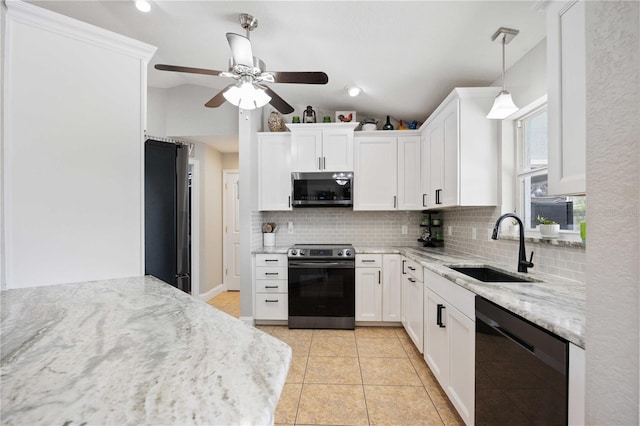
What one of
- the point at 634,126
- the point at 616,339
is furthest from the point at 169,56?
the point at 616,339

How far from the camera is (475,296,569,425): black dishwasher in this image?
90cm

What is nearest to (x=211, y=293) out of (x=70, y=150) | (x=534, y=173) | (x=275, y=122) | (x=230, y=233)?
(x=230, y=233)

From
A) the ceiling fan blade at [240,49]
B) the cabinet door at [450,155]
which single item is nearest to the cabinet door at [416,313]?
the cabinet door at [450,155]

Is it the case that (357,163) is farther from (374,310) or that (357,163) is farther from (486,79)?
(374,310)

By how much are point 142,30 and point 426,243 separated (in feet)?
12.5

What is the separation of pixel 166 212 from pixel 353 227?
2.23m

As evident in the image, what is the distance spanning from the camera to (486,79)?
239cm

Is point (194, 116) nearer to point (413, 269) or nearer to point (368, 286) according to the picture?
point (368, 286)

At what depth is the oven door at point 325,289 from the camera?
3.03m

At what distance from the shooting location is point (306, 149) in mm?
3297

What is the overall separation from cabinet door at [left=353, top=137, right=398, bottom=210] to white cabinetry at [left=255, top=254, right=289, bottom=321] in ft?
3.92

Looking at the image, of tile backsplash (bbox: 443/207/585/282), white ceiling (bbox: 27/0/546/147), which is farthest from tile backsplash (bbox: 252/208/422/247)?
white ceiling (bbox: 27/0/546/147)

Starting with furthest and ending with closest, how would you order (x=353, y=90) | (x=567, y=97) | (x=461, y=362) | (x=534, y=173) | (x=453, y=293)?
(x=353, y=90) < (x=534, y=173) < (x=453, y=293) < (x=461, y=362) < (x=567, y=97)

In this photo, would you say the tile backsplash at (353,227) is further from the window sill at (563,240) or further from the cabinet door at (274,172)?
the window sill at (563,240)
